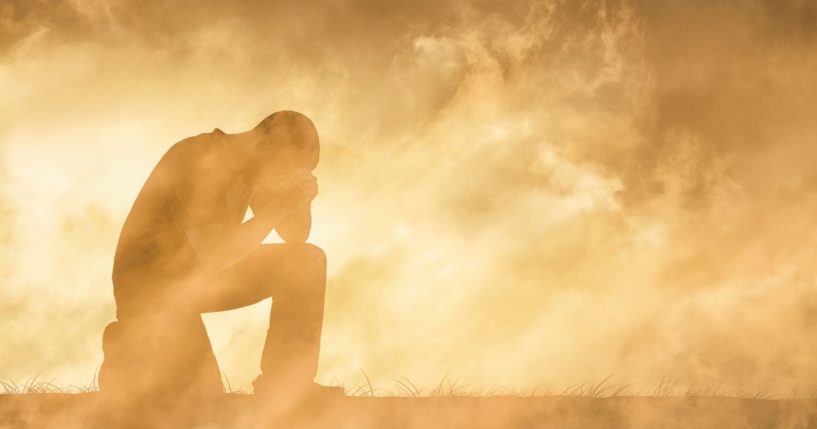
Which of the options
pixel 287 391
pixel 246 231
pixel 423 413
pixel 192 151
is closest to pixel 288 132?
pixel 192 151

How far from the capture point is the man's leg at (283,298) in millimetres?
6402

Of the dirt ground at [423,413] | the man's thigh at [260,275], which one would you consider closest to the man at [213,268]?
the man's thigh at [260,275]

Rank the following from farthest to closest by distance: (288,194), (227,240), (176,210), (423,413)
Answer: (423,413) → (176,210) → (288,194) → (227,240)

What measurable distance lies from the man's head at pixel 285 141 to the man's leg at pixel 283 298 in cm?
62

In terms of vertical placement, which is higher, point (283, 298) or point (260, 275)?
point (260, 275)

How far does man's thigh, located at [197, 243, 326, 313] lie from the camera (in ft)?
21.0

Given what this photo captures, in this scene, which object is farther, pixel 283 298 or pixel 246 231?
pixel 283 298

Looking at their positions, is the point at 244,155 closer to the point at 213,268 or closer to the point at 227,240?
the point at 227,240

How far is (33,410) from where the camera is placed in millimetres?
6719

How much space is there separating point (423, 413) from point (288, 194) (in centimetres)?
187

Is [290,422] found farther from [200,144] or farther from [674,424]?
[674,424]

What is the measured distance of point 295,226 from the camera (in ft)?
22.3

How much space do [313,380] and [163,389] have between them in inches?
40.8

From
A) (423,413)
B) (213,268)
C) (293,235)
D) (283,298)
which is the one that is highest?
(293,235)
